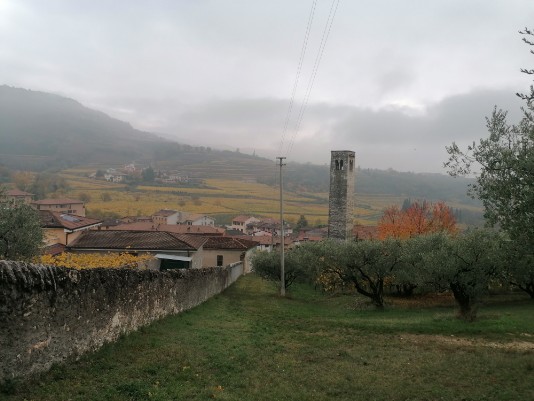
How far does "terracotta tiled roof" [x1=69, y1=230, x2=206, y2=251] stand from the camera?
131ft

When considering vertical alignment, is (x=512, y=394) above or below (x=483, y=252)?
below

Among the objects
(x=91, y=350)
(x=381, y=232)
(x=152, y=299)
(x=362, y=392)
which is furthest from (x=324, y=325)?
(x=381, y=232)

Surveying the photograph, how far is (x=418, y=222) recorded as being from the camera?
57406 mm

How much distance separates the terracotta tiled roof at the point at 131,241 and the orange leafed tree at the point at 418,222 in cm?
2578

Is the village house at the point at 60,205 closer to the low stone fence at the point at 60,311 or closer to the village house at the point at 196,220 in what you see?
the village house at the point at 196,220

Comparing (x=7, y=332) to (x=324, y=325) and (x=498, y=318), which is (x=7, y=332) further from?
(x=498, y=318)

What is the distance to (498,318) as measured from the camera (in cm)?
2131

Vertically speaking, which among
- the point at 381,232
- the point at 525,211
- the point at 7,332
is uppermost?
the point at 525,211

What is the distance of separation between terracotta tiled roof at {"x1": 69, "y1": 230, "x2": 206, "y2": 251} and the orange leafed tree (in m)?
25.8

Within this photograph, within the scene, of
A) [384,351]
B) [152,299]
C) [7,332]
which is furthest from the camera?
[152,299]

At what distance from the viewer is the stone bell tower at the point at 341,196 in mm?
65875

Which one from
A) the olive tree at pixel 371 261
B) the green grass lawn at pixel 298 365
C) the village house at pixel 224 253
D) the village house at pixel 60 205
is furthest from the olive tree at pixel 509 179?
the village house at pixel 60 205

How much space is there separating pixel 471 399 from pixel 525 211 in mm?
4196

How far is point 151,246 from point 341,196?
114 feet
